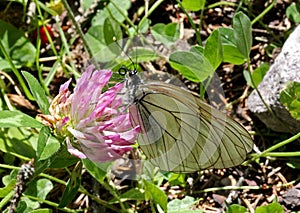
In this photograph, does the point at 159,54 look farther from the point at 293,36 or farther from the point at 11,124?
the point at 11,124

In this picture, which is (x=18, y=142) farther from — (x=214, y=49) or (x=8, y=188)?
(x=214, y=49)

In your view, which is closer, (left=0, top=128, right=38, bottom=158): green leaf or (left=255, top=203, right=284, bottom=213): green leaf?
(left=255, top=203, right=284, bottom=213): green leaf

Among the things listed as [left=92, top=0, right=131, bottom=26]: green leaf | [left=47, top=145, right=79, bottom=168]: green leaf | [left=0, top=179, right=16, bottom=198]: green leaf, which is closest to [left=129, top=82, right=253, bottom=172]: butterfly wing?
[left=47, top=145, right=79, bottom=168]: green leaf

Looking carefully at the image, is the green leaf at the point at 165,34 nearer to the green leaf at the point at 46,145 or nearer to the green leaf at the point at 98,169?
the green leaf at the point at 98,169

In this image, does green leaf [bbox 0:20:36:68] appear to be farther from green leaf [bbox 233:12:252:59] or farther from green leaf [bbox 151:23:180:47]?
green leaf [bbox 233:12:252:59]

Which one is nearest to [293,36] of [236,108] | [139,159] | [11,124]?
[236,108]
